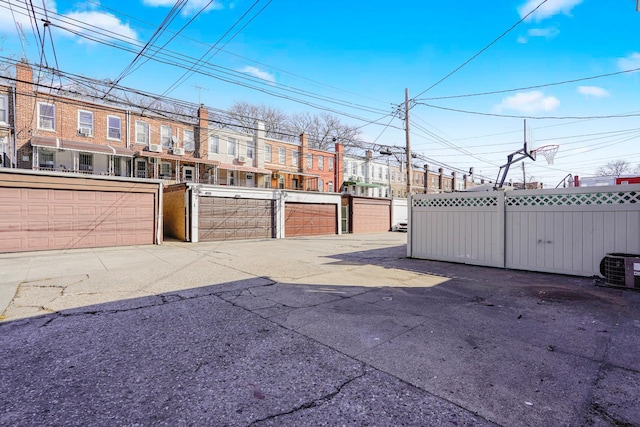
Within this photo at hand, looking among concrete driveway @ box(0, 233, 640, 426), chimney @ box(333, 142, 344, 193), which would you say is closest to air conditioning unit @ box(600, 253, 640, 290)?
concrete driveway @ box(0, 233, 640, 426)

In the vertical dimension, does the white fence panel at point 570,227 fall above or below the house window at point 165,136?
below

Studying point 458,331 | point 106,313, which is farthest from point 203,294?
point 458,331

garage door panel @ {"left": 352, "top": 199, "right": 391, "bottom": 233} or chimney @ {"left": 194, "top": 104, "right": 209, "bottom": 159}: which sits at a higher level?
chimney @ {"left": 194, "top": 104, "right": 209, "bottom": 159}

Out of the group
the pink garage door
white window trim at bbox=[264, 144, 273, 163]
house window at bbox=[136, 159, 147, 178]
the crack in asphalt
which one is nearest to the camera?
the crack in asphalt

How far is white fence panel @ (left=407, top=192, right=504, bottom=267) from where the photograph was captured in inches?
330

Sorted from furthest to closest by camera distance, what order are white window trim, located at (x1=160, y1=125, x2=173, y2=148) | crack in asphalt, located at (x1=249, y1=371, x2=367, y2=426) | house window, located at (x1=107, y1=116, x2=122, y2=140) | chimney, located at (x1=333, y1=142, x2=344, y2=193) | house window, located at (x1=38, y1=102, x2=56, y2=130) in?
chimney, located at (x1=333, y1=142, x2=344, y2=193)
white window trim, located at (x1=160, y1=125, x2=173, y2=148)
house window, located at (x1=107, y1=116, x2=122, y2=140)
house window, located at (x1=38, y1=102, x2=56, y2=130)
crack in asphalt, located at (x1=249, y1=371, x2=367, y2=426)

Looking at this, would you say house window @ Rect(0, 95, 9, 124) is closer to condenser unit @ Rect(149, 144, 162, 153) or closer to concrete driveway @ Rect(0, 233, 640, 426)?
condenser unit @ Rect(149, 144, 162, 153)

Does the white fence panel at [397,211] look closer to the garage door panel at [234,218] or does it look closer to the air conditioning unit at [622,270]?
the garage door panel at [234,218]

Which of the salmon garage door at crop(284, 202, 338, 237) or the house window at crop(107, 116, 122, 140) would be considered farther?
the house window at crop(107, 116, 122, 140)

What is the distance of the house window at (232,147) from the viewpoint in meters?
26.4

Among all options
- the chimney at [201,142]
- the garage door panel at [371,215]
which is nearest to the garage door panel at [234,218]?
the garage door panel at [371,215]

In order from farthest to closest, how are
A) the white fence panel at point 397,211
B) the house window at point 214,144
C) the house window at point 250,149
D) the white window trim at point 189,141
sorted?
the white fence panel at point 397,211 → the house window at point 250,149 → the house window at point 214,144 → the white window trim at point 189,141

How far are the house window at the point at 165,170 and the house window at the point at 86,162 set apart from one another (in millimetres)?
4116

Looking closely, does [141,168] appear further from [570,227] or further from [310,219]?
[570,227]
